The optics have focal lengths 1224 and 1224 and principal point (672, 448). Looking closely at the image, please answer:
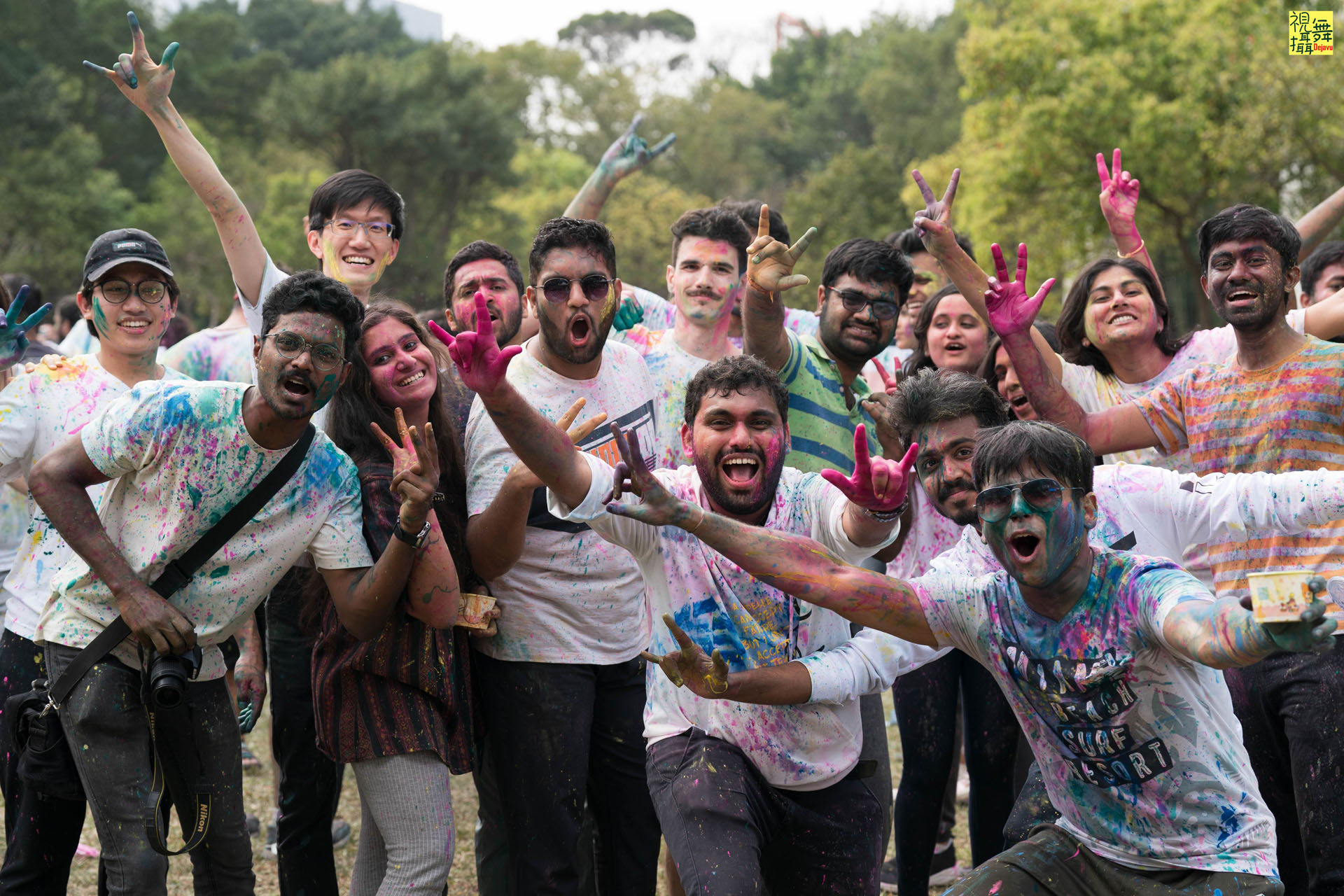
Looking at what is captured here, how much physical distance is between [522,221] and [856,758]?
42217 mm

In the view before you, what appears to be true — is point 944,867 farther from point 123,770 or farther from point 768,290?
point 123,770

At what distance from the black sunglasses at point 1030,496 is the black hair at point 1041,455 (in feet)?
0.12

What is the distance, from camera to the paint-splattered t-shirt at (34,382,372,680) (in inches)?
136

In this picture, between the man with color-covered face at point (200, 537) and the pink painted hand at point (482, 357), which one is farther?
the man with color-covered face at point (200, 537)

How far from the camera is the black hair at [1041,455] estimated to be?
10.3 ft

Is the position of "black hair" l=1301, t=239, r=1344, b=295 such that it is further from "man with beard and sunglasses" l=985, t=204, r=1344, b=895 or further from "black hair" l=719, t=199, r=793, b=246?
"black hair" l=719, t=199, r=793, b=246

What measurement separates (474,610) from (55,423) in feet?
5.02

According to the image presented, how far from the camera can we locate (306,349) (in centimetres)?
354

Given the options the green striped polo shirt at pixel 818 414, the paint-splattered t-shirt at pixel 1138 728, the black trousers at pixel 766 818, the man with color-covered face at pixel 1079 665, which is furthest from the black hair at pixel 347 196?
the paint-splattered t-shirt at pixel 1138 728

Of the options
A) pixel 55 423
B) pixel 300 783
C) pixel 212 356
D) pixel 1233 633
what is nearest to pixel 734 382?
pixel 1233 633

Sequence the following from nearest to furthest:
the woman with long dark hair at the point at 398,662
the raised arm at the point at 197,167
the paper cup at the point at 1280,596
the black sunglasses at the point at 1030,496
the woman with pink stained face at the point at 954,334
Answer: the paper cup at the point at 1280,596 → the black sunglasses at the point at 1030,496 → the woman with long dark hair at the point at 398,662 → the raised arm at the point at 197,167 → the woman with pink stained face at the point at 954,334

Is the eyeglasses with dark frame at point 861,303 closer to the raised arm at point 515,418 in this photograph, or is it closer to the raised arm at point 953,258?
the raised arm at point 953,258

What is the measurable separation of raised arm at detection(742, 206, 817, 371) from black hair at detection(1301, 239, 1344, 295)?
301cm

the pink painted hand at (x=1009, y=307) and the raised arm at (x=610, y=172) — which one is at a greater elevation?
the raised arm at (x=610, y=172)
